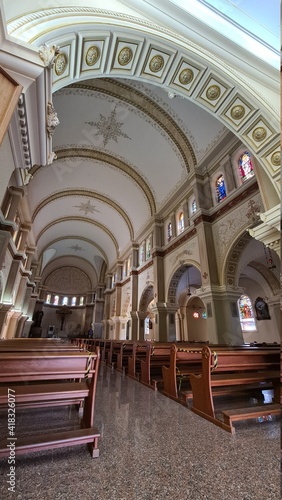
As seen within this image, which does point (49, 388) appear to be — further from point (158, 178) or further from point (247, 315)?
point (247, 315)

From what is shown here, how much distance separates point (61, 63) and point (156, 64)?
7.45ft

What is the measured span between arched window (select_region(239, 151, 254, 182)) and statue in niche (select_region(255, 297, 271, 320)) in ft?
27.9

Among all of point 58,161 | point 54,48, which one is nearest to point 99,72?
point 54,48

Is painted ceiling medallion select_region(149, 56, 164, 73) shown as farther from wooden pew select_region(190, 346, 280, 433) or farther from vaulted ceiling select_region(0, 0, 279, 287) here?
wooden pew select_region(190, 346, 280, 433)

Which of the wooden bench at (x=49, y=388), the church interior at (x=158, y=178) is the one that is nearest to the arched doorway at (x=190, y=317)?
the church interior at (x=158, y=178)

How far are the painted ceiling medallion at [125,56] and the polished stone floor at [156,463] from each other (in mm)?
6463

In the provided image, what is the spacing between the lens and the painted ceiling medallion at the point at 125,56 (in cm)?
448

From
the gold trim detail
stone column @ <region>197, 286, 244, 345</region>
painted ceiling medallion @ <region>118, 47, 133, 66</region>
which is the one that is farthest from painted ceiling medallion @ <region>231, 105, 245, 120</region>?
stone column @ <region>197, 286, 244, 345</region>

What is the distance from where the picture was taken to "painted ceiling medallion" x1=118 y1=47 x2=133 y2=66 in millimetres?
4483

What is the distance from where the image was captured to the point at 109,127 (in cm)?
1025

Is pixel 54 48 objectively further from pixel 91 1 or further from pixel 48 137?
pixel 91 1

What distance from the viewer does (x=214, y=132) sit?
28.9 ft

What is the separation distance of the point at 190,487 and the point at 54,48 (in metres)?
4.98

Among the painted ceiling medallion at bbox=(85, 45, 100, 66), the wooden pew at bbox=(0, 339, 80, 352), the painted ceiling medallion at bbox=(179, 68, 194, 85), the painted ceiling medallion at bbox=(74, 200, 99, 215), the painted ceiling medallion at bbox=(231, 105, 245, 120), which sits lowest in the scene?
the wooden pew at bbox=(0, 339, 80, 352)
